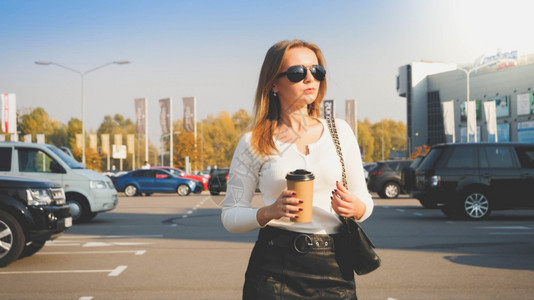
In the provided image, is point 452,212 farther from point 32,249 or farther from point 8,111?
point 8,111

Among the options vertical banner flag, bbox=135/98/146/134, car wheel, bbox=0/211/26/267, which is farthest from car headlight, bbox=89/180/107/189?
vertical banner flag, bbox=135/98/146/134

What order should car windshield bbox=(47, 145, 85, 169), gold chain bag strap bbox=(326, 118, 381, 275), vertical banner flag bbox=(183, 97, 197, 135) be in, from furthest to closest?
vertical banner flag bbox=(183, 97, 197, 135), car windshield bbox=(47, 145, 85, 169), gold chain bag strap bbox=(326, 118, 381, 275)

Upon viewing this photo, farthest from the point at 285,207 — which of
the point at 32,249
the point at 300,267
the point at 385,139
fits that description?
the point at 385,139

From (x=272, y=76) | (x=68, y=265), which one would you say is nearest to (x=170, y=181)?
(x=68, y=265)

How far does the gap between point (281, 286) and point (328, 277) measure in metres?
0.18

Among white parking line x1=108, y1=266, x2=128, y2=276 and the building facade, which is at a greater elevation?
the building facade

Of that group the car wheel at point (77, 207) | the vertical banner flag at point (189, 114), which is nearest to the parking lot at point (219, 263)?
the car wheel at point (77, 207)

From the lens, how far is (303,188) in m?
2.16

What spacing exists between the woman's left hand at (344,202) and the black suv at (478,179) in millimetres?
13068

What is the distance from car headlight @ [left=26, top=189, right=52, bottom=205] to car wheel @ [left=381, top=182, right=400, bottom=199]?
61.2 feet

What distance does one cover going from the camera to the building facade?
71.8 m

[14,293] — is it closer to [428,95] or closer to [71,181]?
[71,181]

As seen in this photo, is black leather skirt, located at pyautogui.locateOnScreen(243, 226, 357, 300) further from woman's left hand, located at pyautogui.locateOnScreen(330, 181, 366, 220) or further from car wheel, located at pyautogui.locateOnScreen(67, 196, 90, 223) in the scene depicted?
car wheel, located at pyautogui.locateOnScreen(67, 196, 90, 223)

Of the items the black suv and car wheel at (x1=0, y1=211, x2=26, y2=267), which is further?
the black suv
